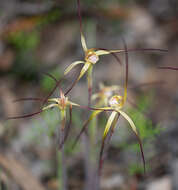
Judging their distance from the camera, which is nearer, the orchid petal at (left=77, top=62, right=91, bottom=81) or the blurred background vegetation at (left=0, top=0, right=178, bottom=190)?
the orchid petal at (left=77, top=62, right=91, bottom=81)

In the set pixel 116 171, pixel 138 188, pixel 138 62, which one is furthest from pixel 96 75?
pixel 138 188

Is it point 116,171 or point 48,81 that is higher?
point 48,81

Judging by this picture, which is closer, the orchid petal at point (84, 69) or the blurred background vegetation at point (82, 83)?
the orchid petal at point (84, 69)

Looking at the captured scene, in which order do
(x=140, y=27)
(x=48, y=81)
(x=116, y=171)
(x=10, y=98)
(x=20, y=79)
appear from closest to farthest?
(x=116, y=171) < (x=48, y=81) < (x=10, y=98) < (x=20, y=79) < (x=140, y=27)

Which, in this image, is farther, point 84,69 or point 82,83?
point 82,83

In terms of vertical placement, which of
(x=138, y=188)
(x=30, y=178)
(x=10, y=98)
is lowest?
(x=138, y=188)

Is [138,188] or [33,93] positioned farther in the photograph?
[33,93]

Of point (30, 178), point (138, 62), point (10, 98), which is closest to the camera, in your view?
point (30, 178)

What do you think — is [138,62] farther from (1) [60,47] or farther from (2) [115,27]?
(1) [60,47]
